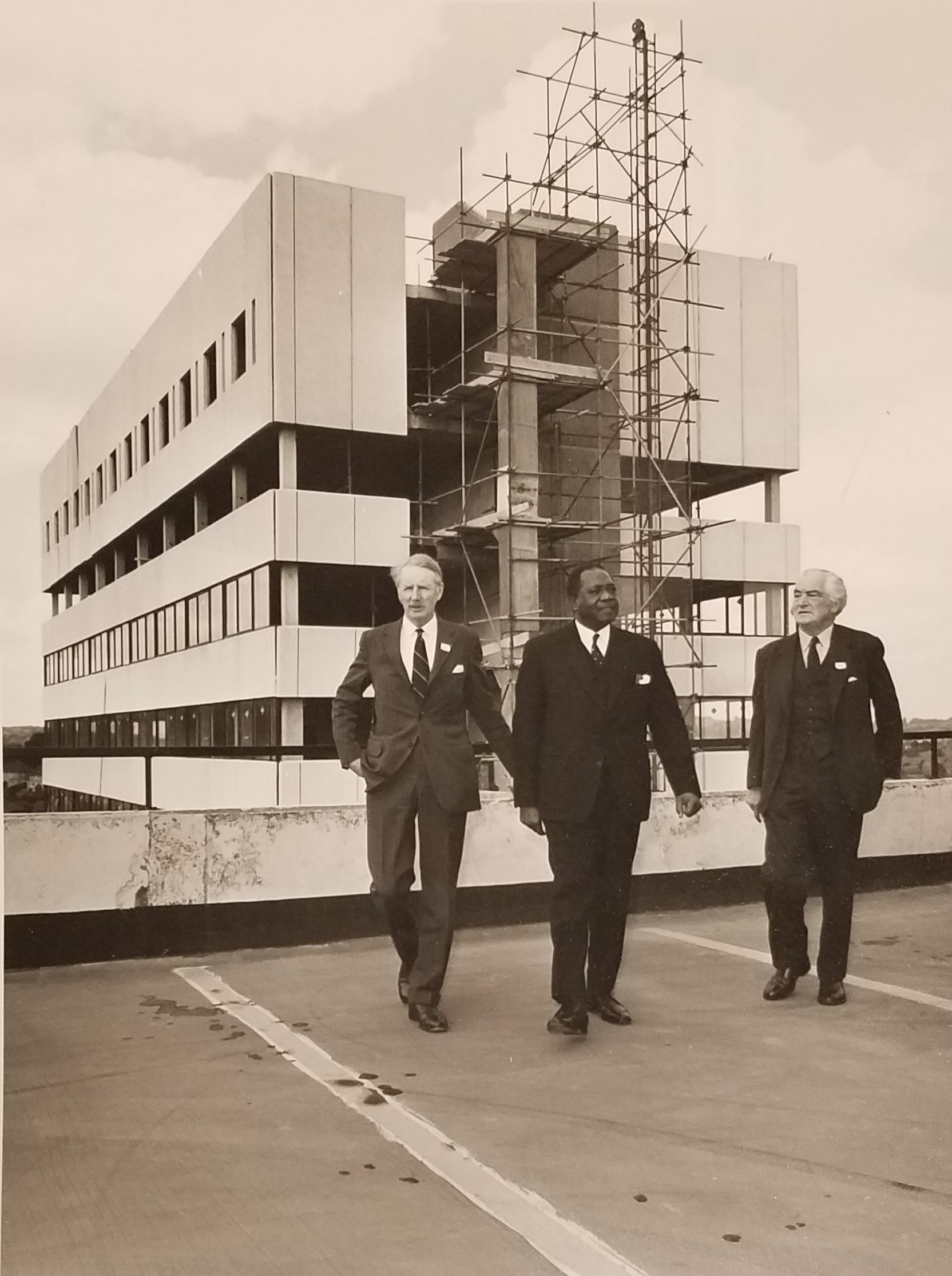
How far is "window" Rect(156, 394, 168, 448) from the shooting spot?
4.69 metres

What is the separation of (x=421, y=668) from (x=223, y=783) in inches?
68.3

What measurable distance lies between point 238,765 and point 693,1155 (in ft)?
10.6

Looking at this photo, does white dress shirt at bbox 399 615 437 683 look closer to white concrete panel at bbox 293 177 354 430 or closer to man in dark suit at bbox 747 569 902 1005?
white concrete panel at bbox 293 177 354 430

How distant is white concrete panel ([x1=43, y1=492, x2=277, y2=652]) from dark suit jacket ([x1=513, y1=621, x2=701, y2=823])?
1.27m

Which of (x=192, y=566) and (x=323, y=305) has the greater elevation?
(x=323, y=305)

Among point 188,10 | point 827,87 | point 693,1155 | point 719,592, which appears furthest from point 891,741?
point 188,10

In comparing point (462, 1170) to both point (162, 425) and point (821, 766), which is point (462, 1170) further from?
point (162, 425)

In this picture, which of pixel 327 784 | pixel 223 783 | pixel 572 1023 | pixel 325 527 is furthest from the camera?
pixel 327 784

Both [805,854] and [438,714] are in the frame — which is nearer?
[438,714]

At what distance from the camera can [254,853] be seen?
5.27 m

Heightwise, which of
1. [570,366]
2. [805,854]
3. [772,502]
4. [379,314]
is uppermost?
[570,366]

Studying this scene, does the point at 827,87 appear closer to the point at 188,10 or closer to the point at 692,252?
the point at 692,252

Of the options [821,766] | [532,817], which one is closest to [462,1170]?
[532,817]

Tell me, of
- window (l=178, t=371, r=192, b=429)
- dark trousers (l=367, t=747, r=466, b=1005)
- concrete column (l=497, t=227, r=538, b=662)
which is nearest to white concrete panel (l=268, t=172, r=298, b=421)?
window (l=178, t=371, r=192, b=429)
